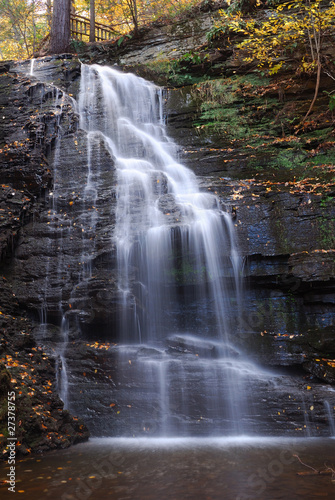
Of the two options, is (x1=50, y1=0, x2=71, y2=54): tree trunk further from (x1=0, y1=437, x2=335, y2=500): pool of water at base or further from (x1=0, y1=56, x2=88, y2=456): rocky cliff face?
(x1=0, y1=437, x2=335, y2=500): pool of water at base

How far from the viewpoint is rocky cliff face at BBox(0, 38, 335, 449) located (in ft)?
21.3

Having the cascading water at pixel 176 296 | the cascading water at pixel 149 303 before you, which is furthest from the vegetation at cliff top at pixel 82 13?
the cascading water at pixel 176 296

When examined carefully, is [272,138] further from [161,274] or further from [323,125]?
[161,274]

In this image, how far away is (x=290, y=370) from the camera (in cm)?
655

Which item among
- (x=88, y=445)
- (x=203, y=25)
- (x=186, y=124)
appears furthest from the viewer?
(x=203, y=25)

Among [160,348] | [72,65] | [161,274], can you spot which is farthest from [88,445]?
[72,65]

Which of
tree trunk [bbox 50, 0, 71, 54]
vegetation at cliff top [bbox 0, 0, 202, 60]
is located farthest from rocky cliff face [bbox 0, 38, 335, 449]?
vegetation at cliff top [bbox 0, 0, 202, 60]

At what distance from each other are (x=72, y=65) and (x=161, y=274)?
9987 mm

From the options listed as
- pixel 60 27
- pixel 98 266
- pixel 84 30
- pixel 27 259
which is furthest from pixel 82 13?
pixel 98 266

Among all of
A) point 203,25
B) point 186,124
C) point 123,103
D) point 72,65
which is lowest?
point 186,124

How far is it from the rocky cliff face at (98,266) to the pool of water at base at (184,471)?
0.81 meters

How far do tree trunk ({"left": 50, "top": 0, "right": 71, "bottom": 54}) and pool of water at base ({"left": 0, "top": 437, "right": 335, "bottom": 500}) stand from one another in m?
15.8

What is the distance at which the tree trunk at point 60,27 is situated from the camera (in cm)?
1558

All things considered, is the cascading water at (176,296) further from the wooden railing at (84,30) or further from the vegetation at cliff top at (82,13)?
the vegetation at cliff top at (82,13)
